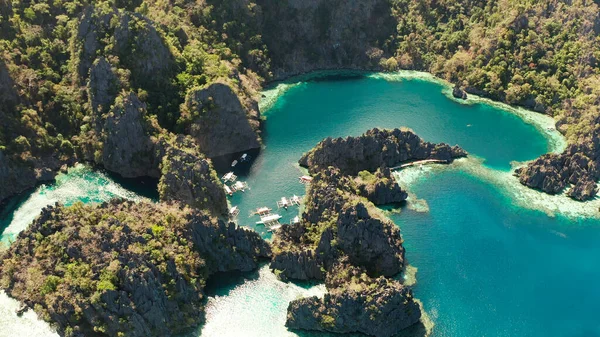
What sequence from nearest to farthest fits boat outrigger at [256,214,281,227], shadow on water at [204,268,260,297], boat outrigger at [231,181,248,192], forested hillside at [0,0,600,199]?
1. shadow on water at [204,268,260,297]
2. boat outrigger at [256,214,281,227]
3. boat outrigger at [231,181,248,192]
4. forested hillside at [0,0,600,199]

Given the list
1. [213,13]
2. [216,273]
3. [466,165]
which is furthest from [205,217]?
[213,13]

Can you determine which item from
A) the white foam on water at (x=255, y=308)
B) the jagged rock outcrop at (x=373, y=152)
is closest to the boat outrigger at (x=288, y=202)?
the jagged rock outcrop at (x=373, y=152)

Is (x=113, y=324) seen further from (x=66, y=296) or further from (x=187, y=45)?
(x=187, y=45)

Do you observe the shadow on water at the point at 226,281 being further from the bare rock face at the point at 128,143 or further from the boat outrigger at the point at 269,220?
the bare rock face at the point at 128,143

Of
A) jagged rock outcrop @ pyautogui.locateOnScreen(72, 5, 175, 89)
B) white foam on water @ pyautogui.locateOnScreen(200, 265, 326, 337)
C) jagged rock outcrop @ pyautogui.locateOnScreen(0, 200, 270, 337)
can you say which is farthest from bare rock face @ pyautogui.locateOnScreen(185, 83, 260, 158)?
white foam on water @ pyautogui.locateOnScreen(200, 265, 326, 337)

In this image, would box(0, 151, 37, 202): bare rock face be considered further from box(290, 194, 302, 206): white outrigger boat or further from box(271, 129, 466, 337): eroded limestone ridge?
box(271, 129, 466, 337): eroded limestone ridge

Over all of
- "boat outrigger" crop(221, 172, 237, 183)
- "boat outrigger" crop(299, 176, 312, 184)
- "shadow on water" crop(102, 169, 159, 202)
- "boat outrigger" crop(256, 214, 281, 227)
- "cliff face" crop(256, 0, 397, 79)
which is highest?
"cliff face" crop(256, 0, 397, 79)

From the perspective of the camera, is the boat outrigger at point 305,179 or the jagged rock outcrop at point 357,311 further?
the boat outrigger at point 305,179

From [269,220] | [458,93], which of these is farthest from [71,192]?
[458,93]
